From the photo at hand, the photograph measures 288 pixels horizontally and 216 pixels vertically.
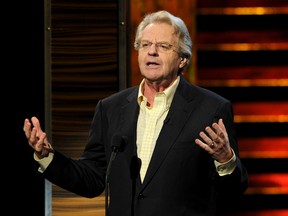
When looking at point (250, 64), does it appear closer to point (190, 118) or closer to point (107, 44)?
point (107, 44)

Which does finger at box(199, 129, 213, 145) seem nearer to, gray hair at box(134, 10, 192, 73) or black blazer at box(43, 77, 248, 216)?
black blazer at box(43, 77, 248, 216)

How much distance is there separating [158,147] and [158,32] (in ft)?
1.41

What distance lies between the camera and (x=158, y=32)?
8.28 feet

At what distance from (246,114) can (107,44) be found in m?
0.91

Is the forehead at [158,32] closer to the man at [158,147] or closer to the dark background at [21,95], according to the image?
the man at [158,147]

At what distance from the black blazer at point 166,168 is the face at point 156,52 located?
0.36ft

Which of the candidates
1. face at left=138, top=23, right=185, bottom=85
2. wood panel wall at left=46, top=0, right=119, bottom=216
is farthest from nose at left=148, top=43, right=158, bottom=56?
wood panel wall at left=46, top=0, right=119, bottom=216

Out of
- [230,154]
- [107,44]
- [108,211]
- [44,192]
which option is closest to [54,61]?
[107,44]

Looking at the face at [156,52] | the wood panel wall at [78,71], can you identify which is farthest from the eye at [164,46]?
the wood panel wall at [78,71]

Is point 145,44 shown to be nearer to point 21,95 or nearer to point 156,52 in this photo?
point 156,52

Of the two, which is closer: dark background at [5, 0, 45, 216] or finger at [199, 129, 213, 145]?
finger at [199, 129, 213, 145]

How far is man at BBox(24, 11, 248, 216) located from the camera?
239 cm

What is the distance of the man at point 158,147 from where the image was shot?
2393 mm

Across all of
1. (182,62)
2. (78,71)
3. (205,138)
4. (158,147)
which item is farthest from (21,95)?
(205,138)
